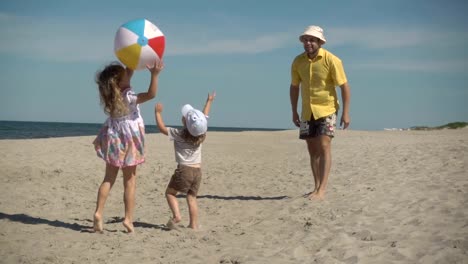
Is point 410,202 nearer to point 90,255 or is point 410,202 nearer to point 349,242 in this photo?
point 349,242

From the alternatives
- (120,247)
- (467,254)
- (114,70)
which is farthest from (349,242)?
(114,70)

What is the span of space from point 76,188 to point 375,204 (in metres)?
5.02

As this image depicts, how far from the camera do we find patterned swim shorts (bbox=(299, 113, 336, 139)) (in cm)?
655

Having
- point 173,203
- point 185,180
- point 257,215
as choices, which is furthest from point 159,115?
point 257,215

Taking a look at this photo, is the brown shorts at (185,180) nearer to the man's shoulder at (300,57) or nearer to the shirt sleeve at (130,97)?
the shirt sleeve at (130,97)

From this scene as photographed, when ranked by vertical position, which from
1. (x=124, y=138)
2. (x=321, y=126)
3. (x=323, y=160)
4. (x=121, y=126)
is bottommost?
(x=323, y=160)

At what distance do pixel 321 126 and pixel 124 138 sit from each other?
2.65m

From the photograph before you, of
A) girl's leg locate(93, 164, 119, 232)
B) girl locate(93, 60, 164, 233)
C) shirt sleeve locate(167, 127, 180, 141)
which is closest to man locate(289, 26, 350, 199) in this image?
shirt sleeve locate(167, 127, 180, 141)

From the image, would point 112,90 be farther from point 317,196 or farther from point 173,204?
point 317,196

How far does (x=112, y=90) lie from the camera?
513 cm

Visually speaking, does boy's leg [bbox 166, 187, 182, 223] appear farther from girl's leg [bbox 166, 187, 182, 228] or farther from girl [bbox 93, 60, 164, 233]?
girl [bbox 93, 60, 164, 233]

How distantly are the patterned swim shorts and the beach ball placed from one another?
91.6 inches

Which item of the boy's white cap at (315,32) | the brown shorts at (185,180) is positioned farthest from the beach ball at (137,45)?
the boy's white cap at (315,32)

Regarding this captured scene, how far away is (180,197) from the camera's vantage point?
8.00 meters
